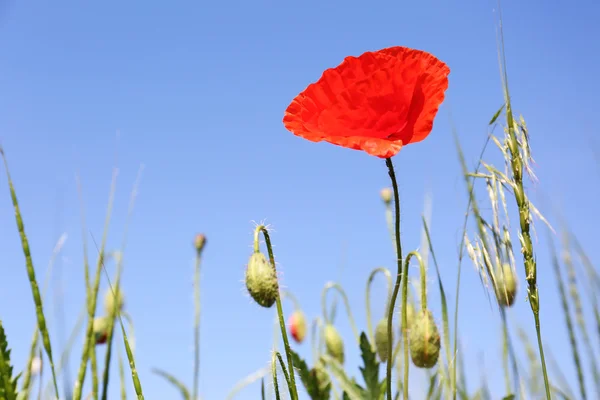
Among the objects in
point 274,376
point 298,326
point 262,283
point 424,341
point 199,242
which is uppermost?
point 199,242

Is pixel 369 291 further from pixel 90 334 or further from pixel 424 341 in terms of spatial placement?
pixel 90 334

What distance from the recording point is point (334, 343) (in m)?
2.43

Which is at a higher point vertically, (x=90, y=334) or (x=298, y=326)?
(x=298, y=326)

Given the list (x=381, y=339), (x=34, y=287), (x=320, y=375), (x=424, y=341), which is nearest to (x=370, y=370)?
(x=381, y=339)

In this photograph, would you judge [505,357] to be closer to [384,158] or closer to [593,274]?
[593,274]

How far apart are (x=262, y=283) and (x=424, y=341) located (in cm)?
45

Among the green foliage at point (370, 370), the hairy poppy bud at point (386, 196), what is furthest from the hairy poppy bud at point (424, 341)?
the hairy poppy bud at point (386, 196)

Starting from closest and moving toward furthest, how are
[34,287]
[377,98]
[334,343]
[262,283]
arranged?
[34,287] → [262,283] → [377,98] → [334,343]

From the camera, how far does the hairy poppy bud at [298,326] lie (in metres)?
3.21

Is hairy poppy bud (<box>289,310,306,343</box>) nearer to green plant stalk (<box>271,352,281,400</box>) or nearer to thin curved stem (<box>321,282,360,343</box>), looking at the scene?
thin curved stem (<box>321,282,360,343</box>)

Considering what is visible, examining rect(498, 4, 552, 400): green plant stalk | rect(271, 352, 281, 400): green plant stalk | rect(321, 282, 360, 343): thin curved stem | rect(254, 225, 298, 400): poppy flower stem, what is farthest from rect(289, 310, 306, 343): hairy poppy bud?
rect(498, 4, 552, 400): green plant stalk

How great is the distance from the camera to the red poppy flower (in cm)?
150

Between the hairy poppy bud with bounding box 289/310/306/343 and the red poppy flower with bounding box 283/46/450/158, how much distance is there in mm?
1839

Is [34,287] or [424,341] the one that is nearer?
[34,287]
